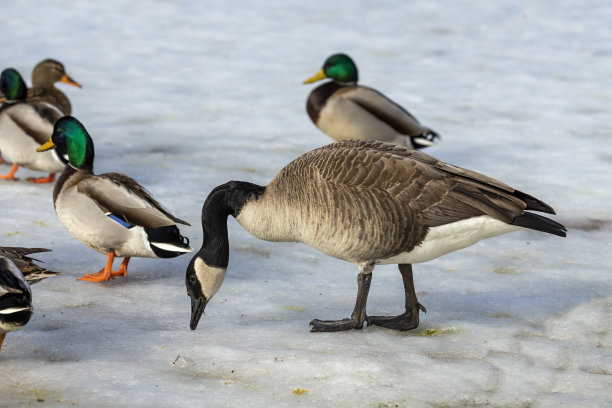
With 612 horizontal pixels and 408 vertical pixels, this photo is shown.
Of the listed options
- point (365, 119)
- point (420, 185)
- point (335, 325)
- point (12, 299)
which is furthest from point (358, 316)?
point (365, 119)

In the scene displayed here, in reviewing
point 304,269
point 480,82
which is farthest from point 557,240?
point 480,82

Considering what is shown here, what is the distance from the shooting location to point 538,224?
5.27m

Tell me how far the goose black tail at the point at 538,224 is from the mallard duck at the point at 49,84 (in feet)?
19.7

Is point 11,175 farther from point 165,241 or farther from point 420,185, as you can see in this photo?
point 420,185

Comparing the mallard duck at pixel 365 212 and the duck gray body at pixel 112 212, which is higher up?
the mallard duck at pixel 365 212

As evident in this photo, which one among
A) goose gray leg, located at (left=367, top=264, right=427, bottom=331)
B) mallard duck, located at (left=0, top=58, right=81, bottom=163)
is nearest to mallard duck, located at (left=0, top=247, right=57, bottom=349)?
goose gray leg, located at (left=367, top=264, right=427, bottom=331)

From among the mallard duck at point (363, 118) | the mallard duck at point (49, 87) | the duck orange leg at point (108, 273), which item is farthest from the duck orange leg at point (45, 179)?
the mallard duck at point (363, 118)

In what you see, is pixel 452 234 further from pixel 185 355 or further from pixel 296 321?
pixel 185 355

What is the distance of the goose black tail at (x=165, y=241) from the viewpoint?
6.41 meters

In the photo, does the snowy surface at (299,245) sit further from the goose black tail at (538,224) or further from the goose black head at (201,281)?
the goose black tail at (538,224)

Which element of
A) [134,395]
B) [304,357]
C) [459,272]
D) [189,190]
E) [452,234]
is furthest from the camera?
[189,190]

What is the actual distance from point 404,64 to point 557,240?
7.01 m

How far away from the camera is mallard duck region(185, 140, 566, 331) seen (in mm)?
5402

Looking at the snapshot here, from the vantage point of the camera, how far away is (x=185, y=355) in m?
5.18
